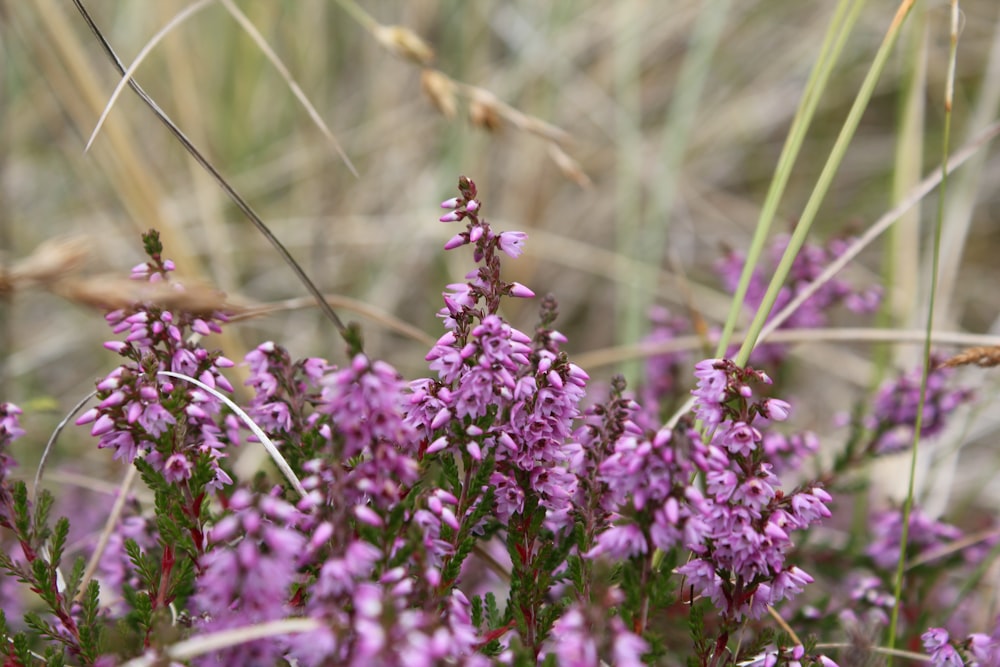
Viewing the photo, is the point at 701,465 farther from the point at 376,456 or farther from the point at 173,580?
the point at 173,580

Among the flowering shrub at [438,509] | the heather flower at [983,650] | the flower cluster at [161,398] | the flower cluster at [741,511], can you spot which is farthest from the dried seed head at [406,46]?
the heather flower at [983,650]

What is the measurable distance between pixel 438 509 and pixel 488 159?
607 centimetres

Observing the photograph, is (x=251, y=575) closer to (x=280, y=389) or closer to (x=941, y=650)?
Answer: (x=280, y=389)

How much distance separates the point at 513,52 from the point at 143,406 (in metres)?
5.79

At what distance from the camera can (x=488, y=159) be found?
7707mm

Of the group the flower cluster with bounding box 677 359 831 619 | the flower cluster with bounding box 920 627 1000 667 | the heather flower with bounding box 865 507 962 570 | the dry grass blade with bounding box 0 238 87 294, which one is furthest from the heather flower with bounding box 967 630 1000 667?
the dry grass blade with bounding box 0 238 87 294

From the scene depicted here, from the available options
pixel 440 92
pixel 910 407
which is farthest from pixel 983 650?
pixel 440 92

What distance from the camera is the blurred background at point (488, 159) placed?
6172 millimetres

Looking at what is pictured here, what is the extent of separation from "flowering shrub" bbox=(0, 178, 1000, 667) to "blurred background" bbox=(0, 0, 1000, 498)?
9.84ft

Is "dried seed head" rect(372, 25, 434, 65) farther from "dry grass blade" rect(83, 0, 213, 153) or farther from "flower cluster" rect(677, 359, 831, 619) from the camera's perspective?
"flower cluster" rect(677, 359, 831, 619)

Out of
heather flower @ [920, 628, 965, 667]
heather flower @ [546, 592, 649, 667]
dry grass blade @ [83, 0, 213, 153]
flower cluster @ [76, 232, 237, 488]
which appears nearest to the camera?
heather flower @ [546, 592, 649, 667]

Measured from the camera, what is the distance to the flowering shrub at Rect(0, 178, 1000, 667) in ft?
5.56

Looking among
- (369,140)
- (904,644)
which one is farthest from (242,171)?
(904,644)

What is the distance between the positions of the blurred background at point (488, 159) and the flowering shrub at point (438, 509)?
9.84 feet
